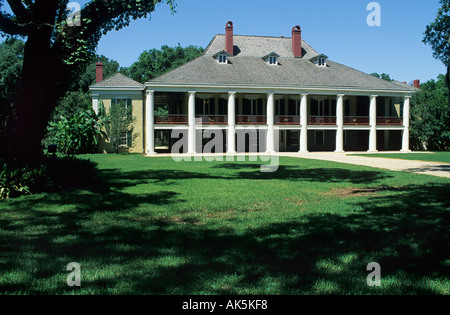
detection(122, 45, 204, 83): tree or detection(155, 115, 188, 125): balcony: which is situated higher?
detection(122, 45, 204, 83): tree

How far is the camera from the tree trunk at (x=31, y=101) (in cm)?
1122

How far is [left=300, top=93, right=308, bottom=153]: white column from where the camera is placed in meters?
36.6

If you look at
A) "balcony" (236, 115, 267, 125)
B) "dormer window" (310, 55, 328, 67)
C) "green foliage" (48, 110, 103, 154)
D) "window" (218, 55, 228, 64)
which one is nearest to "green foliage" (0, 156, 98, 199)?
"green foliage" (48, 110, 103, 154)

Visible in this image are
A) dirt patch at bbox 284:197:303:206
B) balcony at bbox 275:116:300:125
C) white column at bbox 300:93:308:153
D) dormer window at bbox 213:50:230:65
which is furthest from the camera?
dormer window at bbox 213:50:230:65

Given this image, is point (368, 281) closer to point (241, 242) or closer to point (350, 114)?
point (241, 242)

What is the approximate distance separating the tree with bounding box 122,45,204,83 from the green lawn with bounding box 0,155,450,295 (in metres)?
57.2

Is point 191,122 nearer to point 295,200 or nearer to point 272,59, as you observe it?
point 272,59

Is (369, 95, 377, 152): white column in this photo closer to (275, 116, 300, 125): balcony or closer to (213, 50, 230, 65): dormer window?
(275, 116, 300, 125): balcony

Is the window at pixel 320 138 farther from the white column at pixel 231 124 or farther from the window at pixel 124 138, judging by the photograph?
the window at pixel 124 138

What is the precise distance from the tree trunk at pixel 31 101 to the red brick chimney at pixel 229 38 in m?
29.1

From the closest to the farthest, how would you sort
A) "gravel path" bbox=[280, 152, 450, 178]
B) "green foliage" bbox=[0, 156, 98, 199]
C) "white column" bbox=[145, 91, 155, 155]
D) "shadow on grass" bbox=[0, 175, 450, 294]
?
"shadow on grass" bbox=[0, 175, 450, 294] → "green foliage" bbox=[0, 156, 98, 199] → "gravel path" bbox=[280, 152, 450, 178] → "white column" bbox=[145, 91, 155, 155]
